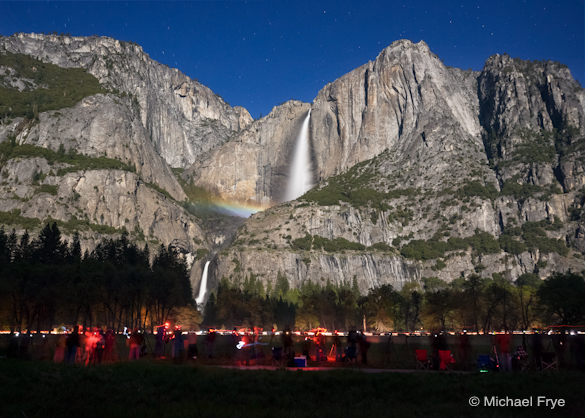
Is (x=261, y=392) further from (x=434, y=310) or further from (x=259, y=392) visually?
(x=434, y=310)

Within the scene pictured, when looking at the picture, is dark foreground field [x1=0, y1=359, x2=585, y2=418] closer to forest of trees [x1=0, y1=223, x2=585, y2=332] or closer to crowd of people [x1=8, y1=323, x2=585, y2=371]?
crowd of people [x1=8, y1=323, x2=585, y2=371]

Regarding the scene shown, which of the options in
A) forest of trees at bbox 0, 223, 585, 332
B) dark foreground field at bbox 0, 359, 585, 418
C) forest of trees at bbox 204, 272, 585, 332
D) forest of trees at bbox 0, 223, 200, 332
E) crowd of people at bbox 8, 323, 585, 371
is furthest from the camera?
forest of trees at bbox 204, 272, 585, 332

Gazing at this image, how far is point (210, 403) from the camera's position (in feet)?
68.5

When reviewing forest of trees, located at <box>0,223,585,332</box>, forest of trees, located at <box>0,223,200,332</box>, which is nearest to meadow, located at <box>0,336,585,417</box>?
forest of trees, located at <box>0,223,585,332</box>

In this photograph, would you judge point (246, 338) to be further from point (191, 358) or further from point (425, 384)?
point (425, 384)

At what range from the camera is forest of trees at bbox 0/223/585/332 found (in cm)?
9475

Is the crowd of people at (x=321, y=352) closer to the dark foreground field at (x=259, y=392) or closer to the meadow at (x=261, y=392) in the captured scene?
the meadow at (x=261, y=392)

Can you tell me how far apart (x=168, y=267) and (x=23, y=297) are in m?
79.8

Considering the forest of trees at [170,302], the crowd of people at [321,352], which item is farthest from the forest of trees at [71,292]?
the crowd of people at [321,352]

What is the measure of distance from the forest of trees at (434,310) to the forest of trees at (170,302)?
264mm

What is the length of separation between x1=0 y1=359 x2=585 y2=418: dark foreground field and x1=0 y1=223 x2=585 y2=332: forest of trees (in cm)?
4085

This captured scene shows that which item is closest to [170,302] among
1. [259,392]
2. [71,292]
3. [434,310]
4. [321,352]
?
[71,292]

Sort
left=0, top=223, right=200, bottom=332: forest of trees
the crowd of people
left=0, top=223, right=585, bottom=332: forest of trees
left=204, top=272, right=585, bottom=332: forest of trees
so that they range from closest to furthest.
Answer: the crowd of people → left=0, top=223, right=200, bottom=332: forest of trees → left=0, top=223, right=585, bottom=332: forest of trees → left=204, top=272, right=585, bottom=332: forest of trees

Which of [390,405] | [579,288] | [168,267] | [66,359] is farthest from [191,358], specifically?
[168,267]
